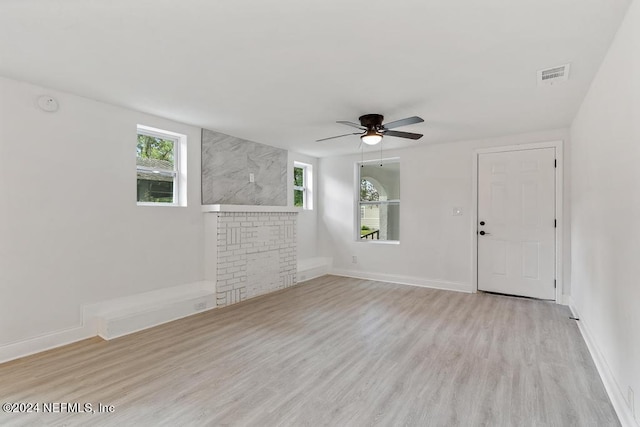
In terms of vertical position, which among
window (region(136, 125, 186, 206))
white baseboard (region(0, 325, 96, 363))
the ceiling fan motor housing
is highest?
the ceiling fan motor housing

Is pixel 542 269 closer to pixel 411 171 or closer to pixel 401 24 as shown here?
pixel 411 171

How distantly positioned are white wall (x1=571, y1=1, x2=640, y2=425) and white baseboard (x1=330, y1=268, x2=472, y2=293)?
1805mm

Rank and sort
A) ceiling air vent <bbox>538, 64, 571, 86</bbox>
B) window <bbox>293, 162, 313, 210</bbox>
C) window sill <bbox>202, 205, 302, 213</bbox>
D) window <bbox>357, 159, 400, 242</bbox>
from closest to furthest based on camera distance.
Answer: ceiling air vent <bbox>538, 64, 571, 86</bbox> < window sill <bbox>202, 205, 302, 213</bbox> < window <bbox>357, 159, 400, 242</bbox> < window <bbox>293, 162, 313, 210</bbox>

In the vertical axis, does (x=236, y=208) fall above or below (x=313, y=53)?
below

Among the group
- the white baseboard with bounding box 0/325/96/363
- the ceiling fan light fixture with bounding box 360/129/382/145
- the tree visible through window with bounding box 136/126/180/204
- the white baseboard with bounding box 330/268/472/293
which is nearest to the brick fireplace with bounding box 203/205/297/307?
the tree visible through window with bounding box 136/126/180/204

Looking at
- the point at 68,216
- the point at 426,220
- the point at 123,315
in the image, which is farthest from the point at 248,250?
the point at 426,220

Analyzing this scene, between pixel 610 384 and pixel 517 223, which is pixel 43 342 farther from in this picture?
pixel 517 223

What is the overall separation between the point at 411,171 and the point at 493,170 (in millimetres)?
1228

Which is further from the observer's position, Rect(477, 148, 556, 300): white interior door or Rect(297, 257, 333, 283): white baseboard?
Rect(297, 257, 333, 283): white baseboard

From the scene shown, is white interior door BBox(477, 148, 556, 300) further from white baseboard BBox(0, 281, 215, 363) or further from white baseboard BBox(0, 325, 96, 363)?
white baseboard BBox(0, 325, 96, 363)

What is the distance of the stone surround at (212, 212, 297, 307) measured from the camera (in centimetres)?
414

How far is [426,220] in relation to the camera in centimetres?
517

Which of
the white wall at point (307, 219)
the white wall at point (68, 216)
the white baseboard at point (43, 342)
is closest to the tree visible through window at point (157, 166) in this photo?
the white wall at point (68, 216)

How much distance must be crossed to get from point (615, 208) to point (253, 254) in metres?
3.92
